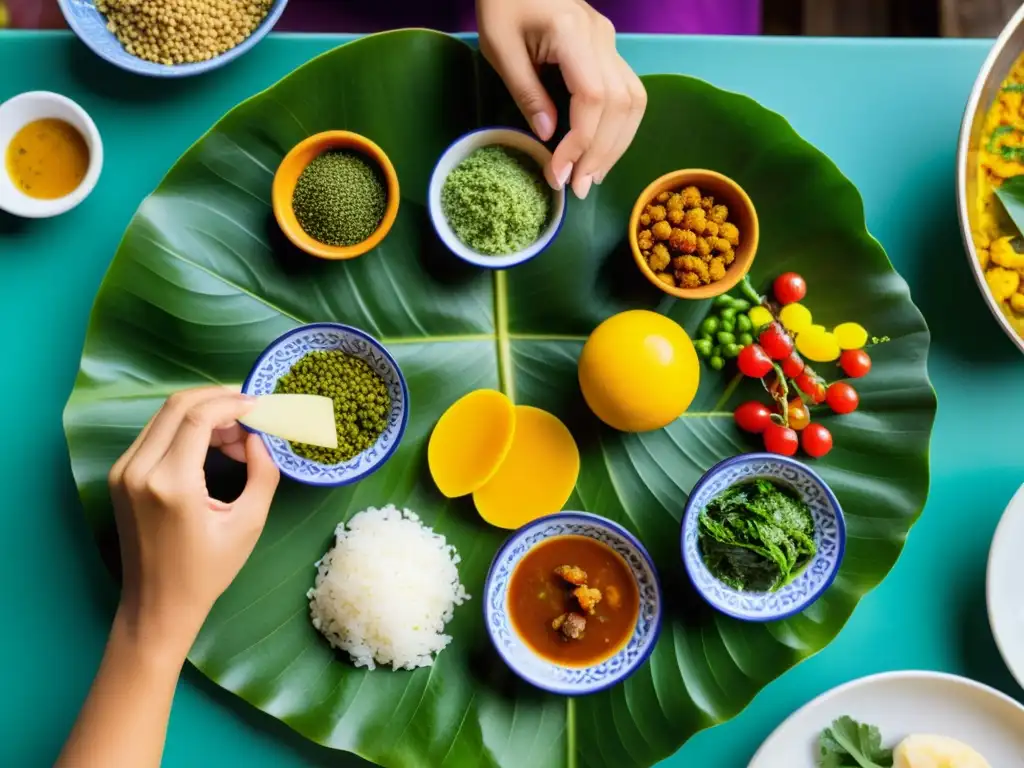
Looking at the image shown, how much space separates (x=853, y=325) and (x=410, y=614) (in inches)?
36.4

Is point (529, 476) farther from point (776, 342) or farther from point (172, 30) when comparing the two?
point (172, 30)

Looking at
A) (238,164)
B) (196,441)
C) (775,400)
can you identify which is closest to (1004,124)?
(775,400)

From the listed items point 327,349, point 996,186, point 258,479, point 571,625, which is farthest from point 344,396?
point 996,186

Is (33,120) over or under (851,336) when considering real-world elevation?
over

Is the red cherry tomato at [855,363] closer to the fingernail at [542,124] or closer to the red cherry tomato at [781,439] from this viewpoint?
the red cherry tomato at [781,439]

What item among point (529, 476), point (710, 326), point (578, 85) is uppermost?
point (578, 85)

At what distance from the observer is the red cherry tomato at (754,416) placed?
1.51 metres

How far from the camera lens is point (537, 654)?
1.49 metres

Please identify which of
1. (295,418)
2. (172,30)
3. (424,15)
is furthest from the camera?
(424,15)

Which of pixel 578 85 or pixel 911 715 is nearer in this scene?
pixel 578 85

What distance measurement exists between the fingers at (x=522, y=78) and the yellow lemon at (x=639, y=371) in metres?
0.35

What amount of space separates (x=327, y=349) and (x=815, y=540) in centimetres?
91

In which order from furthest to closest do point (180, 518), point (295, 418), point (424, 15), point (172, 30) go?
point (424, 15)
point (172, 30)
point (295, 418)
point (180, 518)

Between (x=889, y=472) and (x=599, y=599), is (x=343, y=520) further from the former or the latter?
(x=889, y=472)
